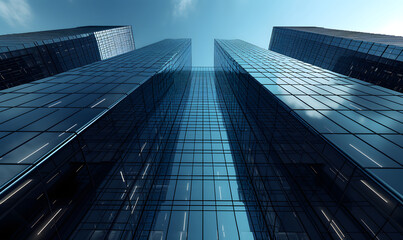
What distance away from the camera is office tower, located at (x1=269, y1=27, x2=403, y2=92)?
3931cm

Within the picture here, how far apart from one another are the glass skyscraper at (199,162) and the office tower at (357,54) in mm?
31264

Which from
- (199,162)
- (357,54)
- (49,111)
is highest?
(357,54)

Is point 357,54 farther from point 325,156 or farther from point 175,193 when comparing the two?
point 175,193

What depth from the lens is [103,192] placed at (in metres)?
13.5

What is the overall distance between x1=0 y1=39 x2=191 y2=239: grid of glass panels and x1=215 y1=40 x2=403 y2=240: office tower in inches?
589

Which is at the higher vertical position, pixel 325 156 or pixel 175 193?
pixel 325 156

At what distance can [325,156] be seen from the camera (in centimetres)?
1018

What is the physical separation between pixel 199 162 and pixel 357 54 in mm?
56922

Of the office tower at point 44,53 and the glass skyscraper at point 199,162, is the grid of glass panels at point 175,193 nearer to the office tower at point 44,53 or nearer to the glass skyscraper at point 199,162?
the glass skyscraper at point 199,162

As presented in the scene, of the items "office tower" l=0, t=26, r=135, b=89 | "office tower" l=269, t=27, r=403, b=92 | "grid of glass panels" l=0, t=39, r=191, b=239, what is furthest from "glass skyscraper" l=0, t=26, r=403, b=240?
"office tower" l=269, t=27, r=403, b=92

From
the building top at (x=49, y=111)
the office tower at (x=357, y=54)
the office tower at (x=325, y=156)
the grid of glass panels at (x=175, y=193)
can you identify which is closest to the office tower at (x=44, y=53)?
the building top at (x=49, y=111)

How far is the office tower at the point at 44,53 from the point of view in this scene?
1401 inches

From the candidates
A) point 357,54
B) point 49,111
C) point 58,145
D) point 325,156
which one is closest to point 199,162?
point 325,156

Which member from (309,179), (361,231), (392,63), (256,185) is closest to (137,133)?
(256,185)
